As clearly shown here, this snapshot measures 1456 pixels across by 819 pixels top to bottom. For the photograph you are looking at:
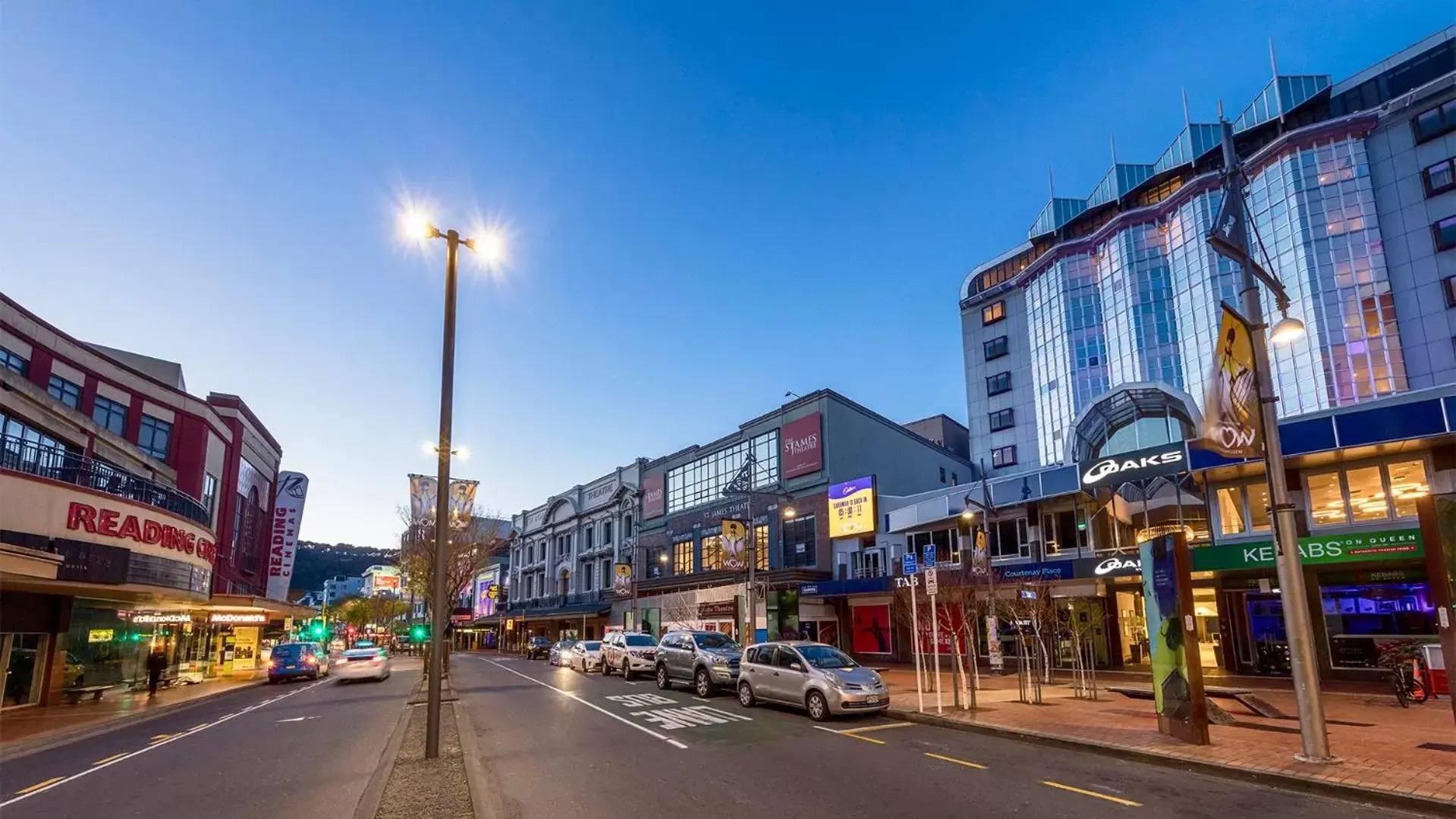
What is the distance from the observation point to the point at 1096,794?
8820 millimetres

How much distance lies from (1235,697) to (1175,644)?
5429 mm

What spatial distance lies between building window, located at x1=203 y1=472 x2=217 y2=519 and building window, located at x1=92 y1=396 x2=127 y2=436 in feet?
18.3

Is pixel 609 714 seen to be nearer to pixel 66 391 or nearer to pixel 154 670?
pixel 154 670

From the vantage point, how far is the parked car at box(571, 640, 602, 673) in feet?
106

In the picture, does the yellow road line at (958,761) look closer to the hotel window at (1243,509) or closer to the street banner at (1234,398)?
the street banner at (1234,398)

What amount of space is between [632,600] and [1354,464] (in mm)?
42547

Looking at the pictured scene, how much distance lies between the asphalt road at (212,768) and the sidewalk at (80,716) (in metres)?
0.52

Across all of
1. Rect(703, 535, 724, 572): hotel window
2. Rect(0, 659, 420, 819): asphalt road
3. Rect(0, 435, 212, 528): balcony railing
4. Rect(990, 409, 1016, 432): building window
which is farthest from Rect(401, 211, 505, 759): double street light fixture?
Rect(990, 409, 1016, 432): building window

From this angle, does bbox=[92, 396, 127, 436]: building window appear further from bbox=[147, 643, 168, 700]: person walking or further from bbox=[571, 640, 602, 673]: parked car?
bbox=[571, 640, 602, 673]: parked car

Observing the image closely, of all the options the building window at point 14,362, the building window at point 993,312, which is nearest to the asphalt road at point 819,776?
the building window at point 14,362

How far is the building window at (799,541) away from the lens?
4162 centimetres

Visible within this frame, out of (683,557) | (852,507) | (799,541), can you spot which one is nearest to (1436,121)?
(852,507)

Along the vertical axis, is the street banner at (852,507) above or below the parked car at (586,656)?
above

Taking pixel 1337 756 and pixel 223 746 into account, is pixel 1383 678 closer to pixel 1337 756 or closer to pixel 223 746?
pixel 1337 756
